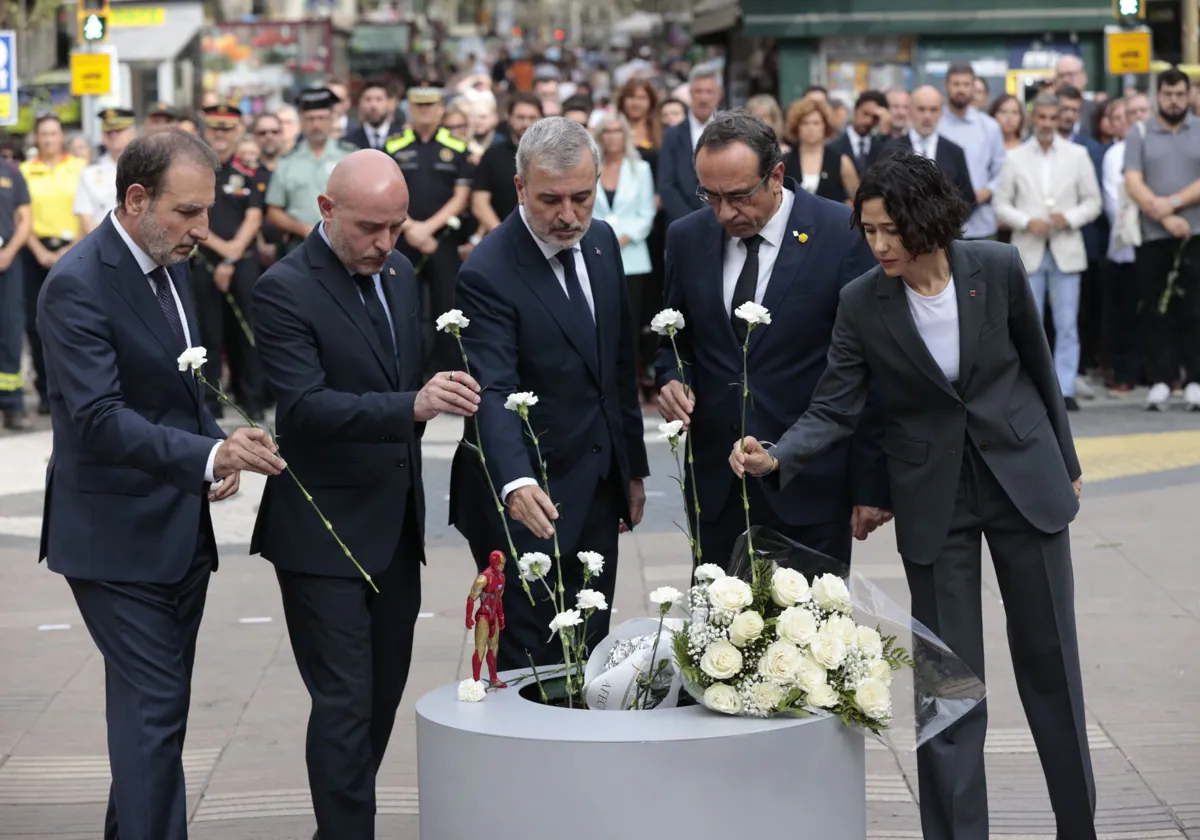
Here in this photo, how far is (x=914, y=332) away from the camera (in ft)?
16.3

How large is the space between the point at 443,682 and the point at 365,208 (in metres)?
2.82

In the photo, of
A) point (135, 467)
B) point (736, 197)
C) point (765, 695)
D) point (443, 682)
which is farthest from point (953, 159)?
point (765, 695)

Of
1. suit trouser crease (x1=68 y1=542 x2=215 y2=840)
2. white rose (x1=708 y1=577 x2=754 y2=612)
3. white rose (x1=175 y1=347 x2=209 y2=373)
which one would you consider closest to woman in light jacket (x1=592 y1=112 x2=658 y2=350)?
suit trouser crease (x1=68 y1=542 x2=215 y2=840)

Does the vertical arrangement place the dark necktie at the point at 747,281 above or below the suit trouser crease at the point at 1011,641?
above

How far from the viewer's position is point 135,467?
4.78 m

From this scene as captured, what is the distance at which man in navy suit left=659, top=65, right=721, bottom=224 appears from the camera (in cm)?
1360

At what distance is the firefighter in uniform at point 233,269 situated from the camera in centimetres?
1419

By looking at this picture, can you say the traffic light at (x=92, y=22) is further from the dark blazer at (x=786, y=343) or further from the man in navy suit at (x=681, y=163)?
the dark blazer at (x=786, y=343)

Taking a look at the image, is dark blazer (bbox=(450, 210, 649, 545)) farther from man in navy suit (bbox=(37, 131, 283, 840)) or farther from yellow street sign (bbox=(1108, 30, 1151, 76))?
yellow street sign (bbox=(1108, 30, 1151, 76))

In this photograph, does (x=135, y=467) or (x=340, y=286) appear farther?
(x=340, y=286)

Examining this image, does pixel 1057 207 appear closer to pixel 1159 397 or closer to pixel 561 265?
pixel 1159 397

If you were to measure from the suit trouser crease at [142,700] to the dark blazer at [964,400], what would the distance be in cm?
167

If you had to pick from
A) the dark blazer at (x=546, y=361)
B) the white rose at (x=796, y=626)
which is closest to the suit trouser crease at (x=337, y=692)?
the dark blazer at (x=546, y=361)

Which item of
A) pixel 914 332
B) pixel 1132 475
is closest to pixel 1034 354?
pixel 914 332
